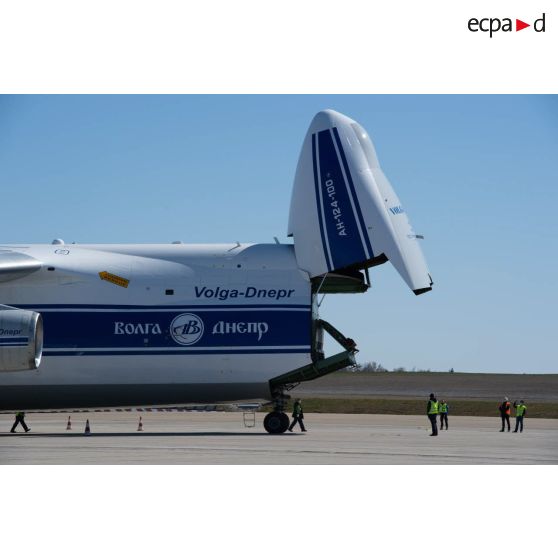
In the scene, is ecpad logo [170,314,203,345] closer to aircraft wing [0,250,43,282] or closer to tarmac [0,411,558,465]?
tarmac [0,411,558,465]

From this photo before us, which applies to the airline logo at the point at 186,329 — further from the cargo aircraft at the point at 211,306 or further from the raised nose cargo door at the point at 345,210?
the raised nose cargo door at the point at 345,210

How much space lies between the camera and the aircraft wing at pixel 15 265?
28469 mm

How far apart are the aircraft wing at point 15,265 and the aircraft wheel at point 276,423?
816 cm

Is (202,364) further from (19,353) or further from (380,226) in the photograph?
(19,353)

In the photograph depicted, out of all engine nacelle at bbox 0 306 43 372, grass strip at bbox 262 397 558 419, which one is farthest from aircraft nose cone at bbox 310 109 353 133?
grass strip at bbox 262 397 558 419

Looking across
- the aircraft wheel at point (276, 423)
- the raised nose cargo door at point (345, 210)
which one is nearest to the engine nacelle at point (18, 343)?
the raised nose cargo door at point (345, 210)

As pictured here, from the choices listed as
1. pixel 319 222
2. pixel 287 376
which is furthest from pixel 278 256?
pixel 287 376

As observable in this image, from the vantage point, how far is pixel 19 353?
1948 cm

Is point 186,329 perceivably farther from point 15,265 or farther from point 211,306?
point 15,265

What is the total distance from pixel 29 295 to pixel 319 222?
8.59 m

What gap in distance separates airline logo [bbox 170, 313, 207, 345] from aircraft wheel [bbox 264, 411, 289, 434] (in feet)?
11.7

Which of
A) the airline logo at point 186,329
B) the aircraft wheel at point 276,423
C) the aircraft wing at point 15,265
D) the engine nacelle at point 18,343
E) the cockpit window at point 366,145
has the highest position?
the cockpit window at point 366,145
